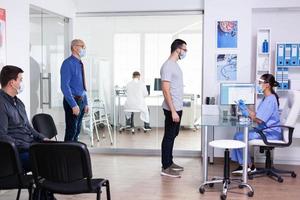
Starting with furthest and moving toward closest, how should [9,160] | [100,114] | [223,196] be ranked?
1. [100,114]
2. [223,196]
3. [9,160]

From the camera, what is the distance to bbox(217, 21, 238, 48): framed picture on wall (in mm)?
5359

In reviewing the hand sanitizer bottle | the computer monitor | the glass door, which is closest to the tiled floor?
the computer monitor

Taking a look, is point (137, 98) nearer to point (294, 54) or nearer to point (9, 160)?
point (294, 54)

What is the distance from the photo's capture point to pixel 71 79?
461cm

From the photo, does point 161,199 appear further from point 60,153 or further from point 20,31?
point 20,31

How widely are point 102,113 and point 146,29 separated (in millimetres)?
1472

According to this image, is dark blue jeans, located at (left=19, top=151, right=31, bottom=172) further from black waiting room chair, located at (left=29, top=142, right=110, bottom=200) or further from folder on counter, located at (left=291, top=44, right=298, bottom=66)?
folder on counter, located at (left=291, top=44, right=298, bottom=66)

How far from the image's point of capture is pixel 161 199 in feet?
12.7

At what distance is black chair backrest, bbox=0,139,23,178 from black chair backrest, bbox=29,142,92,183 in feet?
0.71

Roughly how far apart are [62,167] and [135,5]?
3560mm

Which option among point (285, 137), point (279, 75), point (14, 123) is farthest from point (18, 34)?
point (279, 75)

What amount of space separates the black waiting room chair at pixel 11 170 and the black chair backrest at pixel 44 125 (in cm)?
81

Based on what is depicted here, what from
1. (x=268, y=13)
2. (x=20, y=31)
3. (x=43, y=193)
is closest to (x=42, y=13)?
(x=20, y=31)

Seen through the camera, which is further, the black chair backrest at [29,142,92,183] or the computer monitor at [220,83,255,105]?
the computer monitor at [220,83,255,105]
